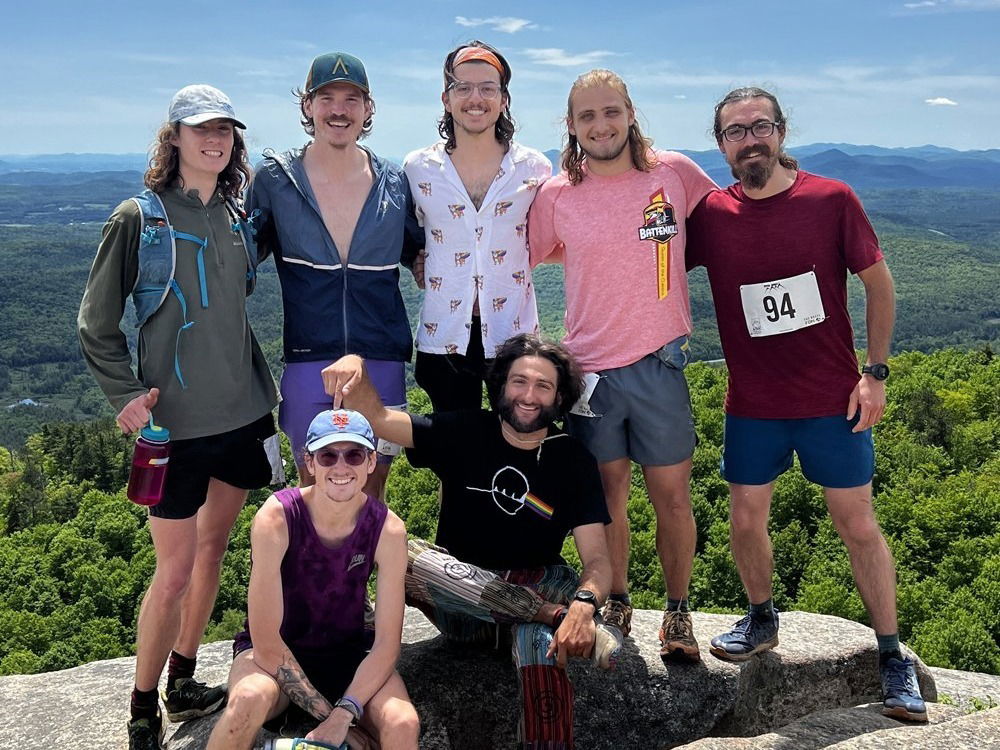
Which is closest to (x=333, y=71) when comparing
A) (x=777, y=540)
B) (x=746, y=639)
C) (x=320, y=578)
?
(x=320, y=578)

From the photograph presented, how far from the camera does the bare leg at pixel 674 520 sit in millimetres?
6074

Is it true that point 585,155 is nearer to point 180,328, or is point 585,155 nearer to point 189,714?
point 180,328

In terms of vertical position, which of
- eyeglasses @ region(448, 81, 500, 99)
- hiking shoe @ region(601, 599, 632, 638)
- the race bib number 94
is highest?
eyeglasses @ region(448, 81, 500, 99)

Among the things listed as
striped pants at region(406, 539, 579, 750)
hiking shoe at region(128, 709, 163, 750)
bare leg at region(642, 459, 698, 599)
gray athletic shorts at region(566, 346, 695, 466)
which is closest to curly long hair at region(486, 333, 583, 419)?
gray athletic shorts at region(566, 346, 695, 466)

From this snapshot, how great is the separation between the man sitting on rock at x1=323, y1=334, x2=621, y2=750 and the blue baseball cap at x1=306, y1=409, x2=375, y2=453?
19.9 inches

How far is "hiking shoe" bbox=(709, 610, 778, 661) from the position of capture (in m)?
6.30

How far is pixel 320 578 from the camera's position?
4.80 m

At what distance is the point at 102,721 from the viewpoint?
249 inches

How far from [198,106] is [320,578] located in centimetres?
276

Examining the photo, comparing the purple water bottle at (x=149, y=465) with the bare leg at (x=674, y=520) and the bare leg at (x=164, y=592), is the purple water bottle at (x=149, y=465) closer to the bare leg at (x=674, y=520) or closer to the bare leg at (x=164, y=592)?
the bare leg at (x=164, y=592)

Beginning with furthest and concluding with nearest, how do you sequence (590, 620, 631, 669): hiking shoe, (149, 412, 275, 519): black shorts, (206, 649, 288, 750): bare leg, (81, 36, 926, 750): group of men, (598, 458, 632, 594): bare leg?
(598, 458, 632, 594): bare leg, (81, 36, 926, 750): group of men, (149, 412, 275, 519): black shorts, (590, 620, 631, 669): hiking shoe, (206, 649, 288, 750): bare leg

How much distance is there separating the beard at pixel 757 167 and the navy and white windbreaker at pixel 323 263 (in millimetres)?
2188

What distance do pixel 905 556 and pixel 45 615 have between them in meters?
28.3

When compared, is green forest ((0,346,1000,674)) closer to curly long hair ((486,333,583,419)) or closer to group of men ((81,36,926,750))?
group of men ((81,36,926,750))
